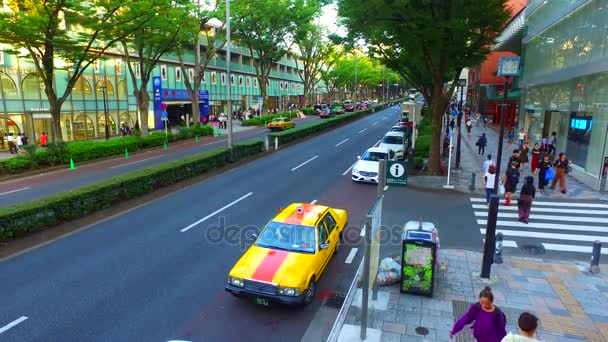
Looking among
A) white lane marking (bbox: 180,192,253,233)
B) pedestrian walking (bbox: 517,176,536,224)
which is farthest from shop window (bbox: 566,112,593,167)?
white lane marking (bbox: 180,192,253,233)

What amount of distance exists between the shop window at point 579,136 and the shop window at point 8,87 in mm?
39216

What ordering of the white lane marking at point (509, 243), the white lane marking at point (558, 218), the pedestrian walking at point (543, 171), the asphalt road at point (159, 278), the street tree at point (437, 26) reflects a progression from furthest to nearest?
1. the pedestrian walking at point (543, 171)
2. the street tree at point (437, 26)
3. the white lane marking at point (558, 218)
4. the white lane marking at point (509, 243)
5. the asphalt road at point (159, 278)

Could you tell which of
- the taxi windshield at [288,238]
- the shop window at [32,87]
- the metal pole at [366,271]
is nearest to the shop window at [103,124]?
the shop window at [32,87]

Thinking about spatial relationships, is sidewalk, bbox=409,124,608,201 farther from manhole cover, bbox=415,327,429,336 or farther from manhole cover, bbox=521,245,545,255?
manhole cover, bbox=415,327,429,336

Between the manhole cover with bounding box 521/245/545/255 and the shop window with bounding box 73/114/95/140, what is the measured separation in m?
37.7

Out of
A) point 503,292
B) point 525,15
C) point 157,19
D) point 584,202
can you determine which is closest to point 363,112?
point 525,15

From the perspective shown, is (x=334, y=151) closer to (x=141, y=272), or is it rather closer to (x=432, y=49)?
(x=432, y=49)

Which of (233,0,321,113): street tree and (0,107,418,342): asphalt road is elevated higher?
(233,0,321,113): street tree

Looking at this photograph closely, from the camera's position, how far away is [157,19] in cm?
2483

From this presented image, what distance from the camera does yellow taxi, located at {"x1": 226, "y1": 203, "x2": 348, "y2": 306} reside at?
7152mm

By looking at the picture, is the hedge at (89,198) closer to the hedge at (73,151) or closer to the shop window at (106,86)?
the hedge at (73,151)

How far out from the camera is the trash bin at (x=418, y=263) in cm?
774

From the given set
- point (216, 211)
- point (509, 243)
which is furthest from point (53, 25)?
point (509, 243)

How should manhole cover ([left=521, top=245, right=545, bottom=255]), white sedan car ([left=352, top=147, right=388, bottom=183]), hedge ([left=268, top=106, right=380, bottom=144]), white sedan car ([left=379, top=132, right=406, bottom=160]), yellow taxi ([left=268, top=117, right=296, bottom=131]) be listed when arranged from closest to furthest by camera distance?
manhole cover ([left=521, top=245, right=545, bottom=255]) → white sedan car ([left=352, top=147, right=388, bottom=183]) → white sedan car ([left=379, top=132, right=406, bottom=160]) → hedge ([left=268, top=106, right=380, bottom=144]) → yellow taxi ([left=268, top=117, right=296, bottom=131])
